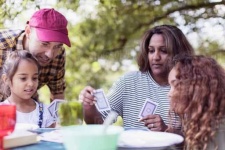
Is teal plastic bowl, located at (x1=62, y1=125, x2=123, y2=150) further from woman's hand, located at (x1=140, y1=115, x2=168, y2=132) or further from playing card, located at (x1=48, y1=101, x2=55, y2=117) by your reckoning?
playing card, located at (x1=48, y1=101, x2=55, y2=117)

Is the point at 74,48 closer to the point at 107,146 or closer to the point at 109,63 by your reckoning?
the point at 109,63

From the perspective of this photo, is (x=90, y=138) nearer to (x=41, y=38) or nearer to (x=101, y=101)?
(x=101, y=101)

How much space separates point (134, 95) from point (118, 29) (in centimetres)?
443

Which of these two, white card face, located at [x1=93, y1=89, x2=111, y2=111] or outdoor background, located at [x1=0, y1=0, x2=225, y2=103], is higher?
outdoor background, located at [x1=0, y1=0, x2=225, y2=103]

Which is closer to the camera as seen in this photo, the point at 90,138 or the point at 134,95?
the point at 90,138

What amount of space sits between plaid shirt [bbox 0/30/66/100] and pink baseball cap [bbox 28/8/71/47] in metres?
0.14

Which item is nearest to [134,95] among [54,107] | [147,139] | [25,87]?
[54,107]

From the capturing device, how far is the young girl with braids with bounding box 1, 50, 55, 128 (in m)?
2.33

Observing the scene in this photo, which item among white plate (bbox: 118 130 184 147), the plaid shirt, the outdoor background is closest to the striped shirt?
the plaid shirt

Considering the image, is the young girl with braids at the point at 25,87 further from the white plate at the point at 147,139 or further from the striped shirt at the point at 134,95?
the white plate at the point at 147,139

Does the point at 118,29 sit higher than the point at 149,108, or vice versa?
the point at 118,29

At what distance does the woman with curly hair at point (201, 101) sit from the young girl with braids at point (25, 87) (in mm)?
974

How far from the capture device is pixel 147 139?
1464mm

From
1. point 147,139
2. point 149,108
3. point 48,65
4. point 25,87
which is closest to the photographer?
point 147,139
